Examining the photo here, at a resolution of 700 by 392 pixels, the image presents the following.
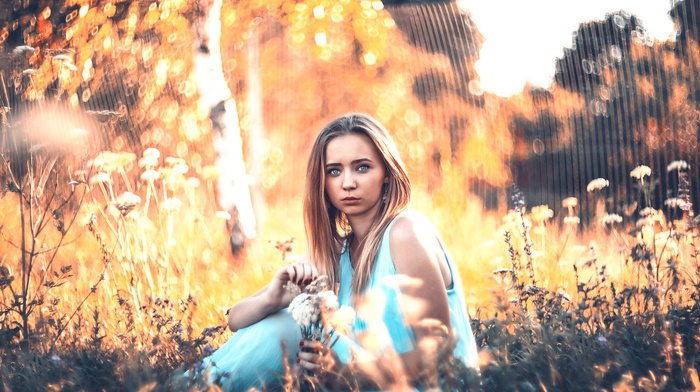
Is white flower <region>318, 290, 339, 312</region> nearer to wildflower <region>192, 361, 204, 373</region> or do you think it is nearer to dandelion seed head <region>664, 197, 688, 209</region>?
wildflower <region>192, 361, 204, 373</region>

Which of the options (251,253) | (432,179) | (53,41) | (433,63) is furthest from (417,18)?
(53,41)

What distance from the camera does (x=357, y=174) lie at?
287 centimetres

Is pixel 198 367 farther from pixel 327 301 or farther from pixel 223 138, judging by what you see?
pixel 223 138

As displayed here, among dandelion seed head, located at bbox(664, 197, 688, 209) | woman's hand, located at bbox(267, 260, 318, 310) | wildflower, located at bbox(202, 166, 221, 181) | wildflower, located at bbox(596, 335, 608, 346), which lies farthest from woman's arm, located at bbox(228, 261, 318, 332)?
wildflower, located at bbox(202, 166, 221, 181)

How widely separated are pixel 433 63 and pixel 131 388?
571 cm

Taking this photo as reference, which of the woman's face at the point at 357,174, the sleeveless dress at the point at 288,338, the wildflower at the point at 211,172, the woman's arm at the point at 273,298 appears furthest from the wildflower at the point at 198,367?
the wildflower at the point at 211,172

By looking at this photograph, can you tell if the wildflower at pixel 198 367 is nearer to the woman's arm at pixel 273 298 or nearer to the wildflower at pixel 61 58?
the woman's arm at pixel 273 298

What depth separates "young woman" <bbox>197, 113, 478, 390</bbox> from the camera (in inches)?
93.7

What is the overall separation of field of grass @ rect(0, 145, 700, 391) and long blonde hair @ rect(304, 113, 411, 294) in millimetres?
492

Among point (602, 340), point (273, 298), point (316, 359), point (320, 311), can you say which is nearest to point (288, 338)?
point (273, 298)

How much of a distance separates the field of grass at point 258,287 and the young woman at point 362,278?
0.17m

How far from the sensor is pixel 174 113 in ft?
23.8

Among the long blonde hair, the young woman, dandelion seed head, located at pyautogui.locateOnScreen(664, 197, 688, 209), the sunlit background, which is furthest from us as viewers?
the sunlit background

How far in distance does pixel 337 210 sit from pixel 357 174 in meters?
0.37
